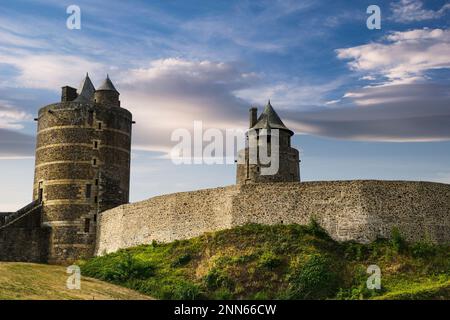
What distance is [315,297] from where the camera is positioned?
2875cm

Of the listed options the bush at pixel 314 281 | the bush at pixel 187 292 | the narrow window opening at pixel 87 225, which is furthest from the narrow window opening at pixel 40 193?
the bush at pixel 314 281

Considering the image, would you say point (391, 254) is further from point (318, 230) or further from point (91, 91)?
point (91, 91)

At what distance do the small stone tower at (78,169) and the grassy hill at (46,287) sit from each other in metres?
7.85

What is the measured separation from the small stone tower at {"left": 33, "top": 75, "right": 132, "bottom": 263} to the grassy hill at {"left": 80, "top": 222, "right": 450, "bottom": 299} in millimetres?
9771

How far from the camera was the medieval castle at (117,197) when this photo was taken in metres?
33.1

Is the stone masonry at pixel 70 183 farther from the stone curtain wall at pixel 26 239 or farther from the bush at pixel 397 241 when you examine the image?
the bush at pixel 397 241

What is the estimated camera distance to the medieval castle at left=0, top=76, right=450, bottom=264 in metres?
33.1

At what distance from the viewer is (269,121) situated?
4731 cm

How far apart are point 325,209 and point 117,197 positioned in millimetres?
18076

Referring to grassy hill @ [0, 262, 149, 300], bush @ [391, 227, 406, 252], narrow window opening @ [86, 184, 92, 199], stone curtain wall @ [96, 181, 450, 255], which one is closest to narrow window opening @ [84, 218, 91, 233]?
narrow window opening @ [86, 184, 92, 199]

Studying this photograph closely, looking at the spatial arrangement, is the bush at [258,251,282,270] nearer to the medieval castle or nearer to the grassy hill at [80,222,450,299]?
the grassy hill at [80,222,450,299]

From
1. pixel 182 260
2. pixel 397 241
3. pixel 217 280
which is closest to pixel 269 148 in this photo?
pixel 182 260

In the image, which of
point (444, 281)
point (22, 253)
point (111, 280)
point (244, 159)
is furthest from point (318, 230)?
point (22, 253)

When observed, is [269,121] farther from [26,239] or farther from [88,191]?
[26,239]
